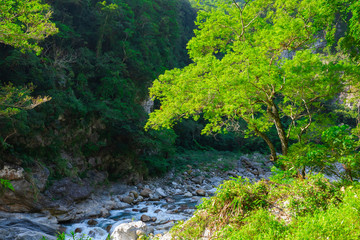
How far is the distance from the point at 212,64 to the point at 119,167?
11.7m

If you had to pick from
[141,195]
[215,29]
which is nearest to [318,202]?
[215,29]

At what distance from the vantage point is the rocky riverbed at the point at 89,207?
7246 millimetres

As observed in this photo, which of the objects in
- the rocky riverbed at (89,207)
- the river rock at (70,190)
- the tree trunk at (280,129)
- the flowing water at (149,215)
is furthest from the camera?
the river rock at (70,190)

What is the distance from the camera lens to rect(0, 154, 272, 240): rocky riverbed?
7246 mm

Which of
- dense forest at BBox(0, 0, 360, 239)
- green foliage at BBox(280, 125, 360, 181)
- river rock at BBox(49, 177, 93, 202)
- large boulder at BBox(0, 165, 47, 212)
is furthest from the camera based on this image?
river rock at BBox(49, 177, 93, 202)

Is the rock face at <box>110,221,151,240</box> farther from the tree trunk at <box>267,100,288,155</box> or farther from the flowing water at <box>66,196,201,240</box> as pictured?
the tree trunk at <box>267,100,288,155</box>

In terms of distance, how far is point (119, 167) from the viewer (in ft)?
50.0

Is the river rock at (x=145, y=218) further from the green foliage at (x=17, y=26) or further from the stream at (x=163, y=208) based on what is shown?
the green foliage at (x=17, y=26)

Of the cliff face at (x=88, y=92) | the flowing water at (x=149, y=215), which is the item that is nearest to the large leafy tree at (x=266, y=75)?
the flowing water at (x=149, y=215)

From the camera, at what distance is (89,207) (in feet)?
34.9

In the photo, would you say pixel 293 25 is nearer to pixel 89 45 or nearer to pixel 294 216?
pixel 294 216

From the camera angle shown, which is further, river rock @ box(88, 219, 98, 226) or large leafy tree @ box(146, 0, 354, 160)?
river rock @ box(88, 219, 98, 226)

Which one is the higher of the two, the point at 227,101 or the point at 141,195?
the point at 227,101

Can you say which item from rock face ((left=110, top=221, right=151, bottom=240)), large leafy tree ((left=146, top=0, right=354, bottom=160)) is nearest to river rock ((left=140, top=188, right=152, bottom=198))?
rock face ((left=110, top=221, right=151, bottom=240))
